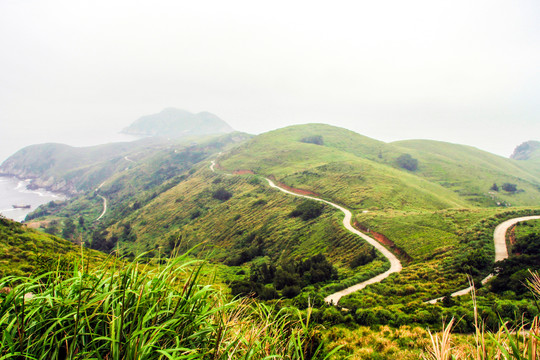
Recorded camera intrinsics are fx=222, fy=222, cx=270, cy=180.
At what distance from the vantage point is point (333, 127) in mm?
168000

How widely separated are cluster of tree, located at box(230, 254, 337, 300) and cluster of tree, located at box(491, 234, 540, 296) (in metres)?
→ 12.9

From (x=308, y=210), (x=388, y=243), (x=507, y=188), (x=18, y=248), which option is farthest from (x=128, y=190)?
(x=507, y=188)

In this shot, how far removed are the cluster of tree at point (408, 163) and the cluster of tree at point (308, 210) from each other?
76.2 m

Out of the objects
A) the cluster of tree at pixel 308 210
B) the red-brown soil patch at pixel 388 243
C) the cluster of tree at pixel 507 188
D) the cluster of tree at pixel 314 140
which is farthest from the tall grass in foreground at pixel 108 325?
the cluster of tree at pixel 314 140

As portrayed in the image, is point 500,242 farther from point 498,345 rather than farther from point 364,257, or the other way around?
point 498,345

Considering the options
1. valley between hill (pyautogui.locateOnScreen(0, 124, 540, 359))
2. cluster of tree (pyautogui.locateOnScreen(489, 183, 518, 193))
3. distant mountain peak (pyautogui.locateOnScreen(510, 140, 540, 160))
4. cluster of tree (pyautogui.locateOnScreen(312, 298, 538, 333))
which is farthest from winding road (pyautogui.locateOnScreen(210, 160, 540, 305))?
distant mountain peak (pyautogui.locateOnScreen(510, 140, 540, 160))

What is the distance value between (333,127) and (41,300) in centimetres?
17750

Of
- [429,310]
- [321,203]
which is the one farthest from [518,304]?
[321,203]

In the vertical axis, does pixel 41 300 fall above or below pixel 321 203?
above

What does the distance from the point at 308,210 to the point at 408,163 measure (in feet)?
269

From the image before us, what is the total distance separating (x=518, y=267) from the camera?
17.1 meters

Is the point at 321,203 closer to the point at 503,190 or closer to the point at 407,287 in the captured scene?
the point at 407,287

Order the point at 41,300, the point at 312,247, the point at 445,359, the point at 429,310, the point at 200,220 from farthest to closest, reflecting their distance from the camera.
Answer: the point at 200,220 → the point at 312,247 → the point at 429,310 → the point at 41,300 → the point at 445,359

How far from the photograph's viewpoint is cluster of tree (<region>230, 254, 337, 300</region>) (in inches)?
790
